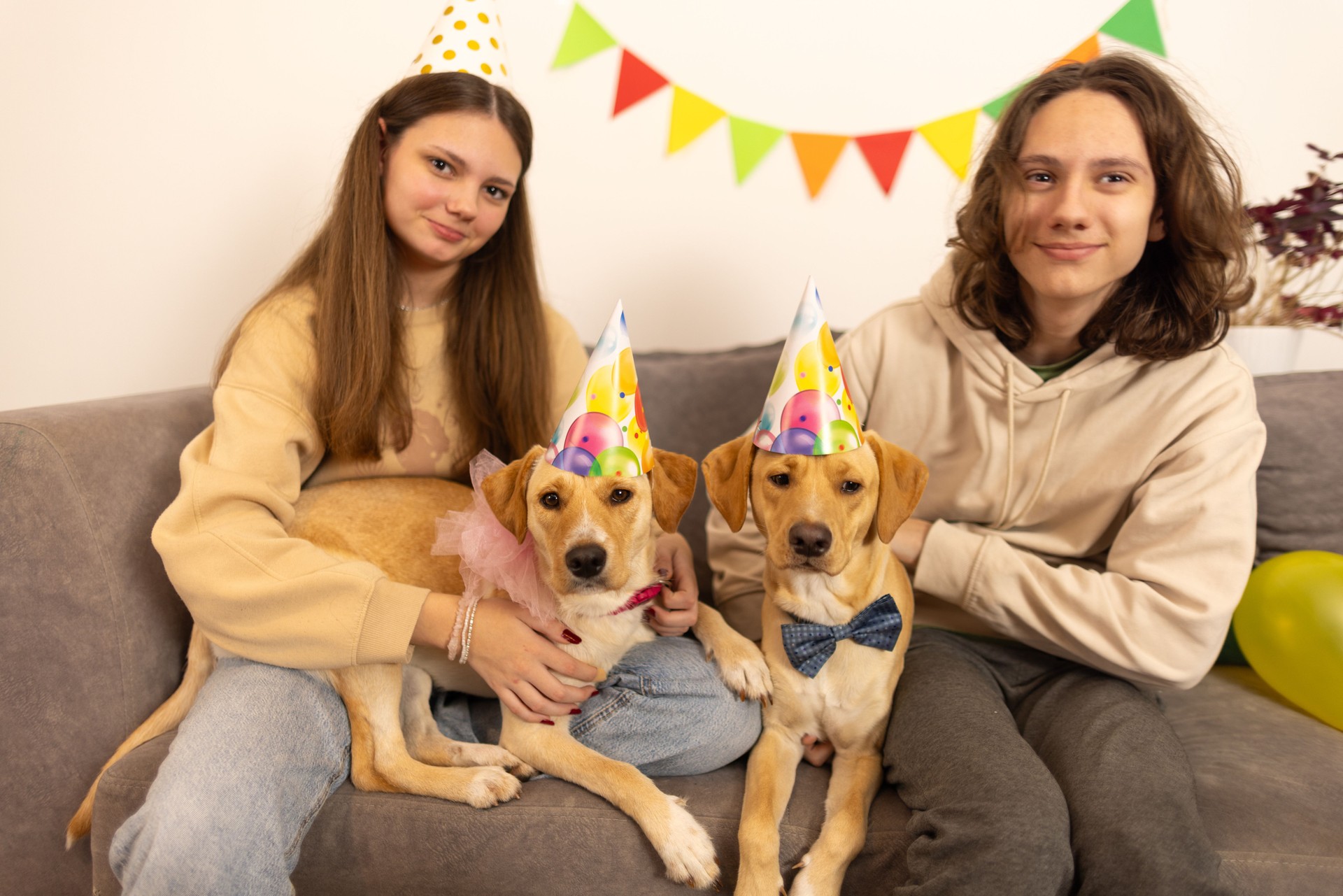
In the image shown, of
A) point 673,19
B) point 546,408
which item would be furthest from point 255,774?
point 673,19

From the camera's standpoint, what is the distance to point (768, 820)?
175 centimetres

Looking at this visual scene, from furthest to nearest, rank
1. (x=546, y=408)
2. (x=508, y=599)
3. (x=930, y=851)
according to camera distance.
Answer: (x=546, y=408) → (x=508, y=599) → (x=930, y=851)

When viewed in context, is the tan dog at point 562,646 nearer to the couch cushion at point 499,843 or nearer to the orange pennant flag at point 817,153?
the couch cushion at point 499,843

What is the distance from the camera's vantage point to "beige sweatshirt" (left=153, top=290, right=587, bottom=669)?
1.85m

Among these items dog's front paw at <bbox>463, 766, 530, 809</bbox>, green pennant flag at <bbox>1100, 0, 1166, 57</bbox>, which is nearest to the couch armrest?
dog's front paw at <bbox>463, 766, 530, 809</bbox>

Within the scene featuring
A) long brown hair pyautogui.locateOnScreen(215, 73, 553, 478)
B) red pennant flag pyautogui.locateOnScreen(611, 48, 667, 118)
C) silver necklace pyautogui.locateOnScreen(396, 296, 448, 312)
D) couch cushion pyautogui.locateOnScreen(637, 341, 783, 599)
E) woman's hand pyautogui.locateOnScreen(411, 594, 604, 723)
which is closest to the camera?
woman's hand pyautogui.locateOnScreen(411, 594, 604, 723)

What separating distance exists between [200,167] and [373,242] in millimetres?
1477

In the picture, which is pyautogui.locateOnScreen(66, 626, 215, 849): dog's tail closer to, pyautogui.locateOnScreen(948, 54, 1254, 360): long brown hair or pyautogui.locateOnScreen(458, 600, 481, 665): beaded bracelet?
pyautogui.locateOnScreen(458, 600, 481, 665): beaded bracelet

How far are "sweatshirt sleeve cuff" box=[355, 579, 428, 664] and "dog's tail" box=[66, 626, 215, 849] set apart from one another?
0.47 m

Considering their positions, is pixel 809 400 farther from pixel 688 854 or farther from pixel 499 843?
pixel 499 843

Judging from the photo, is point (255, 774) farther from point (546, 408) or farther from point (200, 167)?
point (200, 167)

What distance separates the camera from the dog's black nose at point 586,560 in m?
1.75

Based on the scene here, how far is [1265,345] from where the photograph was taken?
2.78m

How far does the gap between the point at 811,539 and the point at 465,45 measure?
162 cm
